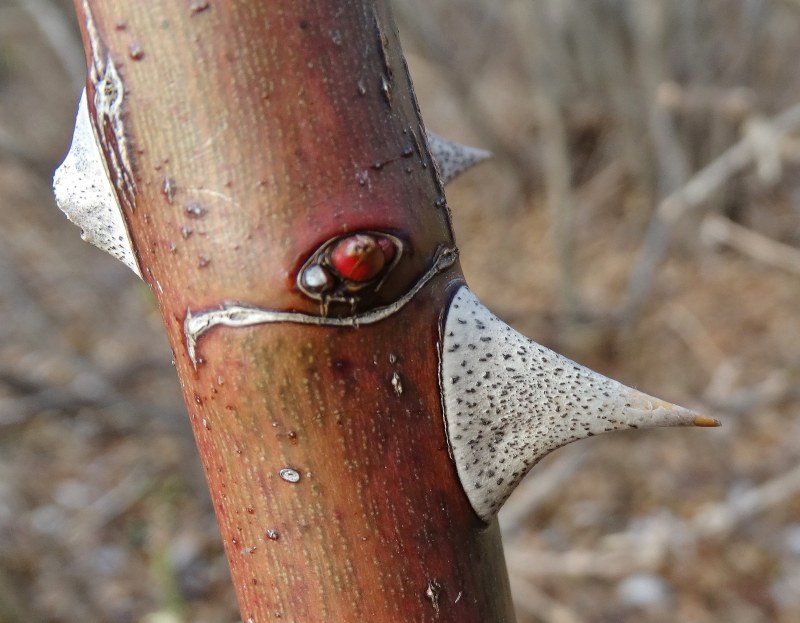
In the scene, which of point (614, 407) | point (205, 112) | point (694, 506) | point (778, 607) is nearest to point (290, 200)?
point (205, 112)

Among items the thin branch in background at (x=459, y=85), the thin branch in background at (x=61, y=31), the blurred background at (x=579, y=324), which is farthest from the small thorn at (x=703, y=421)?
the thin branch in background at (x=459, y=85)

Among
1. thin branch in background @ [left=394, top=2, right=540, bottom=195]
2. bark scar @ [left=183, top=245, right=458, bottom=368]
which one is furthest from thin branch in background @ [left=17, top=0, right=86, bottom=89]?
bark scar @ [left=183, top=245, right=458, bottom=368]

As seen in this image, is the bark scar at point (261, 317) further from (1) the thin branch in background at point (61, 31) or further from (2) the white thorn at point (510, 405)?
(1) the thin branch in background at point (61, 31)

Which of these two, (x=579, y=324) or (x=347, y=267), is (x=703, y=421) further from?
(x=579, y=324)

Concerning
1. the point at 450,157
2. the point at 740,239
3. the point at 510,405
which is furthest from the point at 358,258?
the point at 740,239

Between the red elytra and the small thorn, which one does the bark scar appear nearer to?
the red elytra
